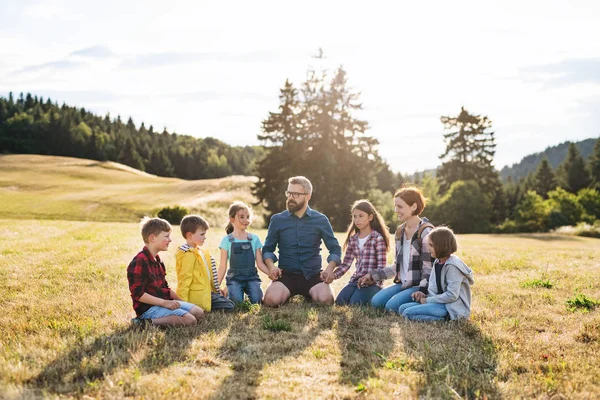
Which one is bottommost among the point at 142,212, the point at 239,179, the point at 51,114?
the point at 142,212

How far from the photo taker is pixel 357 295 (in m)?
8.12

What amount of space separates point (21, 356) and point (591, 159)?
302 ft

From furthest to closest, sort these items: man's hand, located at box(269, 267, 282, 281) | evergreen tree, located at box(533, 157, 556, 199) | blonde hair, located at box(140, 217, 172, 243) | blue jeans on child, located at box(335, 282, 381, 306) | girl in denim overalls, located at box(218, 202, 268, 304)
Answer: evergreen tree, located at box(533, 157, 556, 199) < blue jeans on child, located at box(335, 282, 381, 306) < girl in denim overalls, located at box(218, 202, 268, 304) < man's hand, located at box(269, 267, 282, 281) < blonde hair, located at box(140, 217, 172, 243)

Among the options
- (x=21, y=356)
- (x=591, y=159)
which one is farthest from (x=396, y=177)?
(x=21, y=356)

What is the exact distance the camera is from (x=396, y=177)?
108250 mm

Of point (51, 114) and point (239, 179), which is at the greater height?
point (51, 114)

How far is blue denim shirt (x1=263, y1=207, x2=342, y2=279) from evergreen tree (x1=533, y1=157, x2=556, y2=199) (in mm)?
84494

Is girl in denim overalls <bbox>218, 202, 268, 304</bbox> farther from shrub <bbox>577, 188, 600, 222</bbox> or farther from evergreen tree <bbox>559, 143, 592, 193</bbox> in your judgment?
evergreen tree <bbox>559, 143, 592, 193</bbox>

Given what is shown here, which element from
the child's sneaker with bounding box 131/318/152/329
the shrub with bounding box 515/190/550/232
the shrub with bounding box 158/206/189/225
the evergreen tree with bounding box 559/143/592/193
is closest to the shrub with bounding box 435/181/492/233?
the shrub with bounding box 515/190/550/232

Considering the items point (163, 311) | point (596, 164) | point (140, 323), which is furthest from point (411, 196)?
point (596, 164)

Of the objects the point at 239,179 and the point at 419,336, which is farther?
the point at 239,179

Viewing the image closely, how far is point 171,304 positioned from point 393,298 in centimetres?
339

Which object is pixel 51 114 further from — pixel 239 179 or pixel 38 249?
pixel 38 249

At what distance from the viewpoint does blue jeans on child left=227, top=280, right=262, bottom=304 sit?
793 cm
